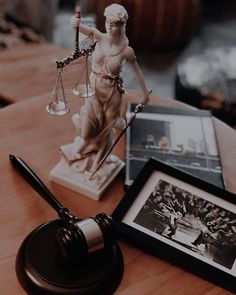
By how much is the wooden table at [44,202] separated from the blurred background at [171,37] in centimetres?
39

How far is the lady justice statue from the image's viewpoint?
3.09ft

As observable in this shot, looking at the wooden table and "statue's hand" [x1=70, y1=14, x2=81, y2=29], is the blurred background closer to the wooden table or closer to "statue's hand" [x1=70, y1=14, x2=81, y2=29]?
the wooden table

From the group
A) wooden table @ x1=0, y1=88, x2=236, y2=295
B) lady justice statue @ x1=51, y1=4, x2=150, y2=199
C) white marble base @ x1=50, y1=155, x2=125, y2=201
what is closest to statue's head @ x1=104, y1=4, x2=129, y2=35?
lady justice statue @ x1=51, y1=4, x2=150, y2=199

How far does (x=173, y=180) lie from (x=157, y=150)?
0.13 metres

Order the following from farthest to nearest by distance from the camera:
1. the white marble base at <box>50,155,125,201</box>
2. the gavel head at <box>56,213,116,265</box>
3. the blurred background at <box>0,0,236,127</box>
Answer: the blurred background at <box>0,0,236,127</box> → the white marble base at <box>50,155,125,201</box> → the gavel head at <box>56,213,116,265</box>

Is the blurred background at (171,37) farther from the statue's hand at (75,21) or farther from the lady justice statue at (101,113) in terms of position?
the statue's hand at (75,21)

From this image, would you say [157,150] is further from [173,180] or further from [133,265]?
[133,265]

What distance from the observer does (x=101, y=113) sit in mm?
1021

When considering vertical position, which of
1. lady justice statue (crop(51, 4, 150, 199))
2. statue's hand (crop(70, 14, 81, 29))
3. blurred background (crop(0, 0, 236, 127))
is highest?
statue's hand (crop(70, 14, 81, 29))

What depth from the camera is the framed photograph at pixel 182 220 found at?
0.97 m

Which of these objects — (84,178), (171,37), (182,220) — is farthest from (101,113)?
(171,37)

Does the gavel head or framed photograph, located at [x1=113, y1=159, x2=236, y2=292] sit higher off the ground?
the gavel head

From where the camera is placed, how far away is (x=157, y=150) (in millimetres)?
1232

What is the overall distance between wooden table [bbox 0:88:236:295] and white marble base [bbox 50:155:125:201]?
0.05ft
